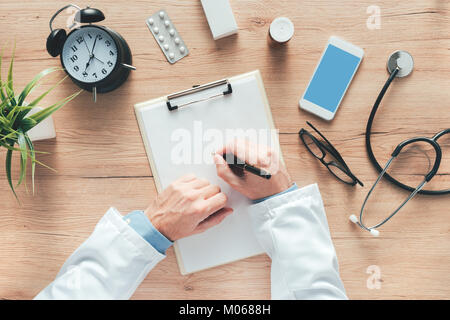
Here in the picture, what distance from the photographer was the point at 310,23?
85 centimetres

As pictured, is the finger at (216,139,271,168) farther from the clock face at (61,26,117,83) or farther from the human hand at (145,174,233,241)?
the clock face at (61,26,117,83)

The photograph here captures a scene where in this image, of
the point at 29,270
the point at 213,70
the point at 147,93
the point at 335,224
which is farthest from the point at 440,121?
the point at 29,270

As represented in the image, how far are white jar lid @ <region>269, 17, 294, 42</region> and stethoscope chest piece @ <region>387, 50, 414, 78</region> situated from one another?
10.1 inches

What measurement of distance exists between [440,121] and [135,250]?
2.59 ft

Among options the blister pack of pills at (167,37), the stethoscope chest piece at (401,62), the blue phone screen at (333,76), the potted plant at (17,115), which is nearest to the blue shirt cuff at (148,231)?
the potted plant at (17,115)

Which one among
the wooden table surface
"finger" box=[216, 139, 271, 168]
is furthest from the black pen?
the wooden table surface

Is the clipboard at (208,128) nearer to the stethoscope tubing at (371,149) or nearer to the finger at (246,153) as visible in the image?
the finger at (246,153)

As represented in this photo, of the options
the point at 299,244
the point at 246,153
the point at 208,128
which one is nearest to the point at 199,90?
the point at 208,128

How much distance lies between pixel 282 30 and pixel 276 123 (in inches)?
8.5

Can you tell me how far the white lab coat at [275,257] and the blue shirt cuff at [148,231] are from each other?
0.9 inches

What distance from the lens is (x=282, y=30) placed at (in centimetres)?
80

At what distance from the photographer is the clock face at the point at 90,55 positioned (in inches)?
30.5

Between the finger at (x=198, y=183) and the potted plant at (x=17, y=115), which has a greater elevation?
the potted plant at (x=17, y=115)

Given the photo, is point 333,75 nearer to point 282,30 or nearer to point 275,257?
point 282,30
